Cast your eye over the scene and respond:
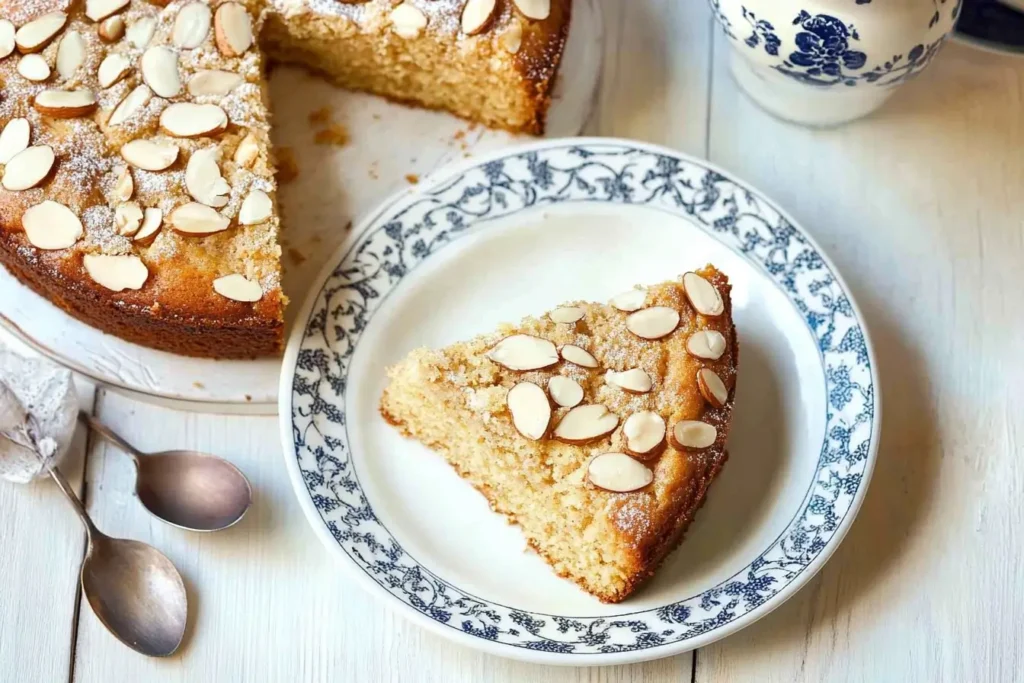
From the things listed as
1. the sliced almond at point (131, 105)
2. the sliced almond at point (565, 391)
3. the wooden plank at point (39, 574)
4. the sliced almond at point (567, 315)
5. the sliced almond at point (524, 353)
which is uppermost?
the sliced almond at point (131, 105)

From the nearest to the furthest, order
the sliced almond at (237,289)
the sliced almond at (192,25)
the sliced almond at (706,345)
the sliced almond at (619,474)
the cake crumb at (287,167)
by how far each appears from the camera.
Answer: the sliced almond at (619,474), the sliced almond at (706,345), the sliced almond at (237,289), the sliced almond at (192,25), the cake crumb at (287,167)

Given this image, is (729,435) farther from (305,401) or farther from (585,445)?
(305,401)

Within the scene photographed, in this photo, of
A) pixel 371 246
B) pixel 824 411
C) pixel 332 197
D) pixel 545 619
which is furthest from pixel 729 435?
pixel 332 197

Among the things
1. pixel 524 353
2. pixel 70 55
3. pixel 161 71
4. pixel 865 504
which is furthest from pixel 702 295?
pixel 70 55

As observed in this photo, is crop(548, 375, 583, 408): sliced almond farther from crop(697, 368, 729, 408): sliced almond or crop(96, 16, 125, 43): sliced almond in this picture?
crop(96, 16, 125, 43): sliced almond

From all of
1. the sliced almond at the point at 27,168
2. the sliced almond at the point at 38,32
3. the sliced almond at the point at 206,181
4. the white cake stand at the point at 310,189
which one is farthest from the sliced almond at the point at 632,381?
the sliced almond at the point at 38,32

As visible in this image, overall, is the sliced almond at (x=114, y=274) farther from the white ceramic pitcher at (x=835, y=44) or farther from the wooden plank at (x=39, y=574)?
the white ceramic pitcher at (x=835, y=44)

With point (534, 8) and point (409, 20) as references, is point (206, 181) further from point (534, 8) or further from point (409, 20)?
point (534, 8)
